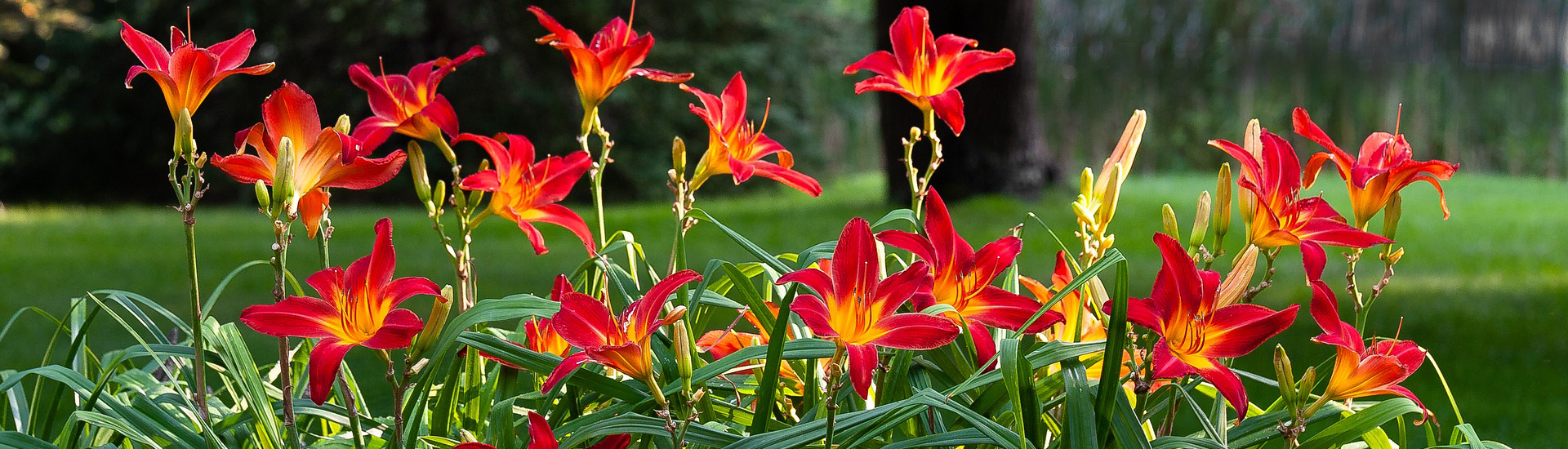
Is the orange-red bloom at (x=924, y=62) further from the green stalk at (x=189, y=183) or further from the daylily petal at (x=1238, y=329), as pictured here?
the green stalk at (x=189, y=183)

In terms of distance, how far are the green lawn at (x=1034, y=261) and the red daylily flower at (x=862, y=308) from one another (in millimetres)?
1597

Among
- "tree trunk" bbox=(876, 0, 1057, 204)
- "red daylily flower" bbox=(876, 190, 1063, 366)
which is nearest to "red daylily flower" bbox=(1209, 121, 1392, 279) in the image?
"red daylily flower" bbox=(876, 190, 1063, 366)

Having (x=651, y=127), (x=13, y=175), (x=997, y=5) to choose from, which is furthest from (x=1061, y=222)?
(x=13, y=175)

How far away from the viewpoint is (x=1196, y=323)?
0.82m

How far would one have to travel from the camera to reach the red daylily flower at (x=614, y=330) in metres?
0.78

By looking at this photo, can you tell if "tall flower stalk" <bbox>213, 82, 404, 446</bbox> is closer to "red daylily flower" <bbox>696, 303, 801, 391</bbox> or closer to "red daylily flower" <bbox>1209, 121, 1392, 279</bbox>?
"red daylily flower" <bbox>696, 303, 801, 391</bbox>

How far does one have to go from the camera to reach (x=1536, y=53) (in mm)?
11156

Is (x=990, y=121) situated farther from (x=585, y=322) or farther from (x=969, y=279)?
(x=585, y=322)

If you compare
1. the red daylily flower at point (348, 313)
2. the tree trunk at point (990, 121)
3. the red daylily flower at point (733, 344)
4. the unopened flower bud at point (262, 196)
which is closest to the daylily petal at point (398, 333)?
the red daylily flower at point (348, 313)

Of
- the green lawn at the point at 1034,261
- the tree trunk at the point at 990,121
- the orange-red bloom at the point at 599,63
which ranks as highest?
the orange-red bloom at the point at 599,63

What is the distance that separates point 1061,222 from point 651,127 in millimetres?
4401

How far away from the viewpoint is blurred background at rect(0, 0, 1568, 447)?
165 inches

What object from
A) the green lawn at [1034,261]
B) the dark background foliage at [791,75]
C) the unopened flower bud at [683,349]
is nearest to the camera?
the unopened flower bud at [683,349]

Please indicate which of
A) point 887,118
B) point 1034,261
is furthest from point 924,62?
point 887,118
